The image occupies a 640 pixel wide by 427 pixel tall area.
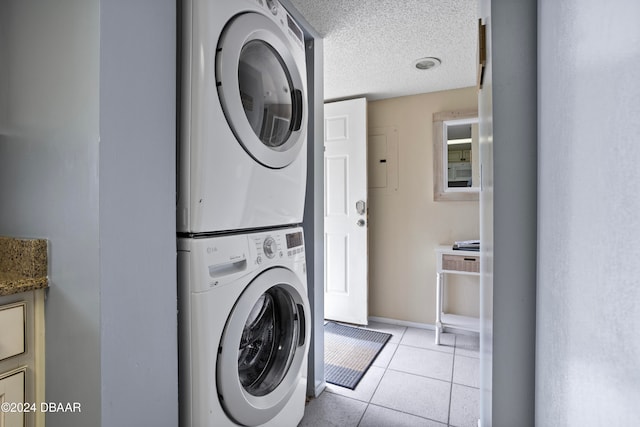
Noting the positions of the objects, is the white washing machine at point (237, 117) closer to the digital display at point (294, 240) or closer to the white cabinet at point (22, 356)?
the digital display at point (294, 240)

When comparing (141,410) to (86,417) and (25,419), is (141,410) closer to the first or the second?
(86,417)

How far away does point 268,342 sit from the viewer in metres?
1.32

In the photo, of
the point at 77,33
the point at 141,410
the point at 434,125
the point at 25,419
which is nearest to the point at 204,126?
the point at 77,33

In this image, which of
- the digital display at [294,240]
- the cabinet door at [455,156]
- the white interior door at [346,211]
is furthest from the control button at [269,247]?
the cabinet door at [455,156]

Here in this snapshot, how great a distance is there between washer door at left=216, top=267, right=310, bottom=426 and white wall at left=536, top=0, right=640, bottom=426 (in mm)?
832

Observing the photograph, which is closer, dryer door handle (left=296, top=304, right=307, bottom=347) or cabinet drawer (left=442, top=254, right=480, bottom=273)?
dryer door handle (left=296, top=304, right=307, bottom=347)

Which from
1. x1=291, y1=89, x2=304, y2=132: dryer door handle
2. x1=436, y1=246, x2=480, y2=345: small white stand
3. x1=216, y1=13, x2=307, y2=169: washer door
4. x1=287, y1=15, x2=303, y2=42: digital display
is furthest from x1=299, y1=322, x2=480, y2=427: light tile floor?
x1=287, y1=15, x2=303, y2=42: digital display

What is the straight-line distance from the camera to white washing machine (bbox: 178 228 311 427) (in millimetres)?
927

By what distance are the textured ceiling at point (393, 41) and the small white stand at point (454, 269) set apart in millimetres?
1449

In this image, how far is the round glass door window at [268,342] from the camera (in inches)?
47.4

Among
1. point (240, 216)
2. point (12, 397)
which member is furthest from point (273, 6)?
point (12, 397)

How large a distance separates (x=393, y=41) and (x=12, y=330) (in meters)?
2.19

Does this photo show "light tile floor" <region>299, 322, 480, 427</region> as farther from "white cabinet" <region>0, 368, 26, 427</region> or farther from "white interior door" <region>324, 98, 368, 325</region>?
"white cabinet" <region>0, 368, 26, 427</region>

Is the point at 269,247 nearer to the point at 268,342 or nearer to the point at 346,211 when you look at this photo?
the point at 268,342
